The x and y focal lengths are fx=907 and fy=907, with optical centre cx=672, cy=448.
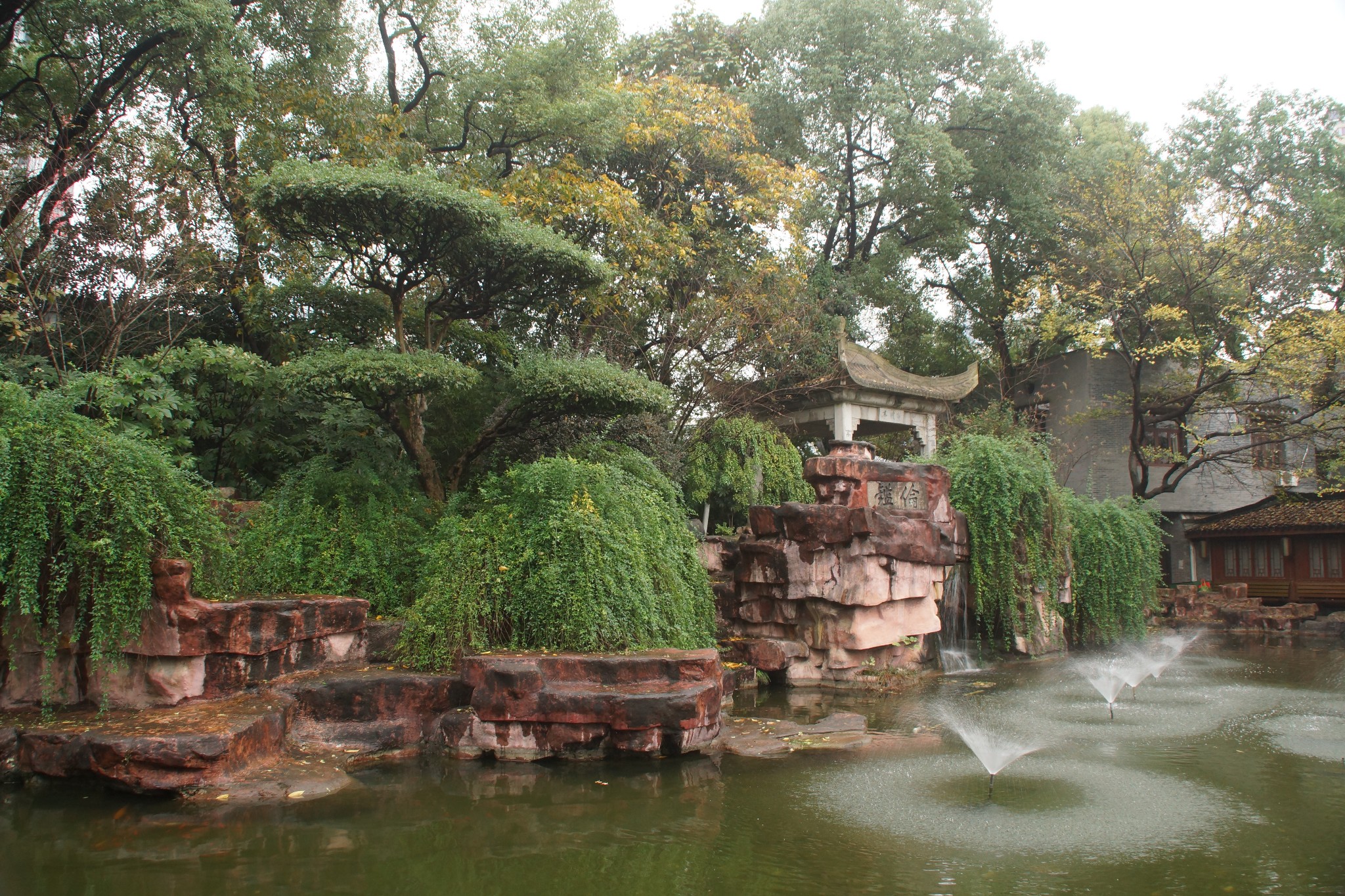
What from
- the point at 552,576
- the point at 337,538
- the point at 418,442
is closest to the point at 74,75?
the point at 418,442

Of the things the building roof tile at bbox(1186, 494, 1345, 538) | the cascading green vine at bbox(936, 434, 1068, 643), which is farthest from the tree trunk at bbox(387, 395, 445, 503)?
the building roof tile at bbox(1186, 494, 1345, 538)

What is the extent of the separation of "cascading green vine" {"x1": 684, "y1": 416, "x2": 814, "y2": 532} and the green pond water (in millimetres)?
7251

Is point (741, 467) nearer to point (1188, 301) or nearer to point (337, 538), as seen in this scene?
point (337, 538)

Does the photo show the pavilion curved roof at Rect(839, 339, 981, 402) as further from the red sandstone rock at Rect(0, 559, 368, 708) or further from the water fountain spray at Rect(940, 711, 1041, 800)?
the red sandstone rock at Rect(0, 559, 368, 708)

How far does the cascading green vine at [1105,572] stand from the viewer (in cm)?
1533

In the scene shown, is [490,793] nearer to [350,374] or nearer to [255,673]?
[255,673]

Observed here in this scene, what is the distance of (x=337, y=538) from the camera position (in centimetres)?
934

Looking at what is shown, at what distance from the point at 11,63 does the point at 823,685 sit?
13.1m

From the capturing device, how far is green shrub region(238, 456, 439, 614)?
29.2 ft

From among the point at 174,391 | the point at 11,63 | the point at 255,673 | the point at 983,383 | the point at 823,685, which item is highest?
the point at 11,63

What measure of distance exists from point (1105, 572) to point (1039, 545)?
6.97 ft

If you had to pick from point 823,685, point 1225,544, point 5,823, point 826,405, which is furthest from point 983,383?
point 5,823

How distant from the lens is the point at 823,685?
11.3m

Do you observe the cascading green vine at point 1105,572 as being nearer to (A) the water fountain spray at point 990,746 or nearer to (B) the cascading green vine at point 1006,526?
(B) the cascading green vine at point 1006,526
